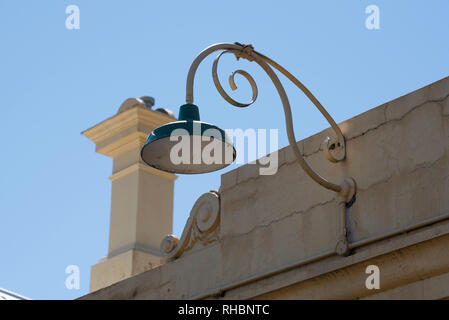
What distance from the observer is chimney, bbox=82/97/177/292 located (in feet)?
50.2

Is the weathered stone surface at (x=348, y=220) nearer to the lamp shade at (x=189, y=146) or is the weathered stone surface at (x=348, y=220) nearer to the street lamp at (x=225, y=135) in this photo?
the street lamp at (x=225, y=135)

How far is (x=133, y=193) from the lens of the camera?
15703 mm

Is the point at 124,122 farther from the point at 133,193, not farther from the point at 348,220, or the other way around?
the point at 348,220

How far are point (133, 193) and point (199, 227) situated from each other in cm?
571

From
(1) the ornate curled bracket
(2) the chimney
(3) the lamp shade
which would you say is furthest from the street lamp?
(2) the chimney

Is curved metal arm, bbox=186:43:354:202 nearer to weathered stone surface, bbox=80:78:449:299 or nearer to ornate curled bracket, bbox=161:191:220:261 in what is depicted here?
weathered stone surface, bbox=80:78:449:299

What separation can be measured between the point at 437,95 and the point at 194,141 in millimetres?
1960

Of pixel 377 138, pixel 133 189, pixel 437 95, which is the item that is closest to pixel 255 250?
pixel 377 138

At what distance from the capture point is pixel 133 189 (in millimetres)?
15742

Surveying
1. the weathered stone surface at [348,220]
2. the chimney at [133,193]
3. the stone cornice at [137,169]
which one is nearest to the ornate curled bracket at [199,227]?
the weathered stone surface at [348,220]

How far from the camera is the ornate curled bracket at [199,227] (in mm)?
10000

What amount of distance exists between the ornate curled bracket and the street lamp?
1.61 meters
